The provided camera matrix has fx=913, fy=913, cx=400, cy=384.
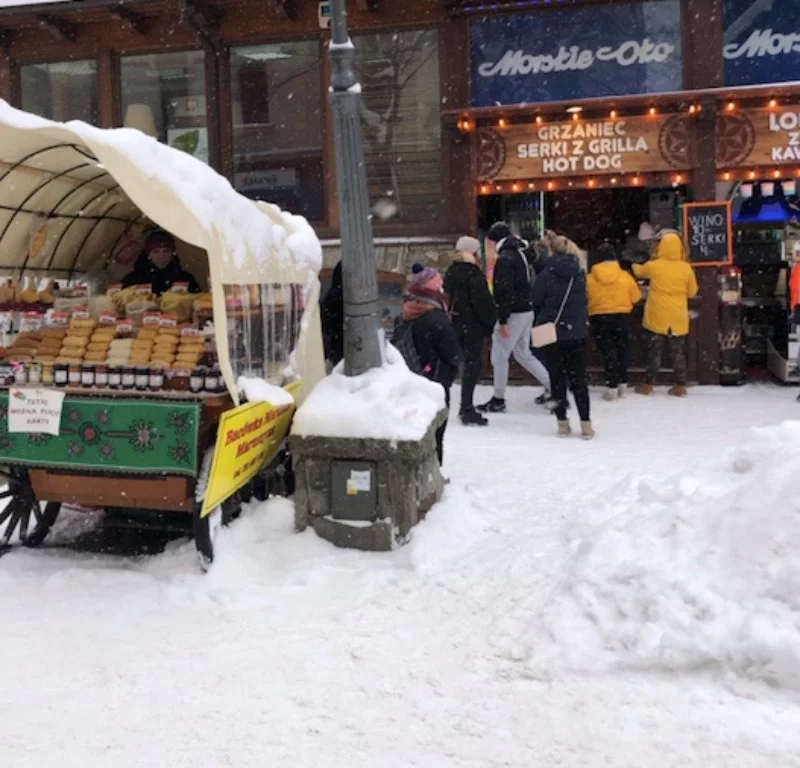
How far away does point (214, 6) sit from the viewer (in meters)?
12.3

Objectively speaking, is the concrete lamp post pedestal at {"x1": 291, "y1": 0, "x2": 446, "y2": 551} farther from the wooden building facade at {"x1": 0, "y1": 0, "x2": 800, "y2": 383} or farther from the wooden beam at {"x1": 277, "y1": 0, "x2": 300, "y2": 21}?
the wooden beam at {"x1": 277, "y1": 0, "x2": 300, "y2": 21}

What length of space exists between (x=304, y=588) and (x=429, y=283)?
3197 millimetres

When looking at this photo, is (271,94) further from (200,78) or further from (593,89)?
(593,89)

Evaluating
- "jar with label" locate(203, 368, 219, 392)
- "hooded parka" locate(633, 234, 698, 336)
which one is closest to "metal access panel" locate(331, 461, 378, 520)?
"jar with label" locate(203, 368, 219, 392)

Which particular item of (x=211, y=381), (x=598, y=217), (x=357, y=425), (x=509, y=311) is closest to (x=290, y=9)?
(x=598, y=217)

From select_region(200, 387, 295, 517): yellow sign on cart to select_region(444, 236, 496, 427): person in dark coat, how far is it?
350 centimetres

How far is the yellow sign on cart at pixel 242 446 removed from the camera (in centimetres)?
490

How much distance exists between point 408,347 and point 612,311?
12.2 feet

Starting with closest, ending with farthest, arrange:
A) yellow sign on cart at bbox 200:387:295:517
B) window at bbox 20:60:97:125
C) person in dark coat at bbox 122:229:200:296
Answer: yellow sign on cart at bbox 200:387:295:517 < person in dark coat at bbox 122:229:200:296 < window at bbox 20:60:97:125

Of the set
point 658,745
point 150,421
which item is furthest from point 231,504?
point 658,745

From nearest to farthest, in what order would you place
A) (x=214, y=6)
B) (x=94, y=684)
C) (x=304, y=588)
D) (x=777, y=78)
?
1. (x=94, y=684)
2. (x=304, y=588)
3. (x=777, y=78)
4. (x=214, y=6)

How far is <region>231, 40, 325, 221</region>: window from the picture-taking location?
12438 mm

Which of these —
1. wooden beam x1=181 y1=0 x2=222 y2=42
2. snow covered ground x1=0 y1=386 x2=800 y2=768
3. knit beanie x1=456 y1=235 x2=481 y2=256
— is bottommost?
snow covered ground x1=0 y1=386 x2=800 y2=768

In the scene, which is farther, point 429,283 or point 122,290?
point 429,283
